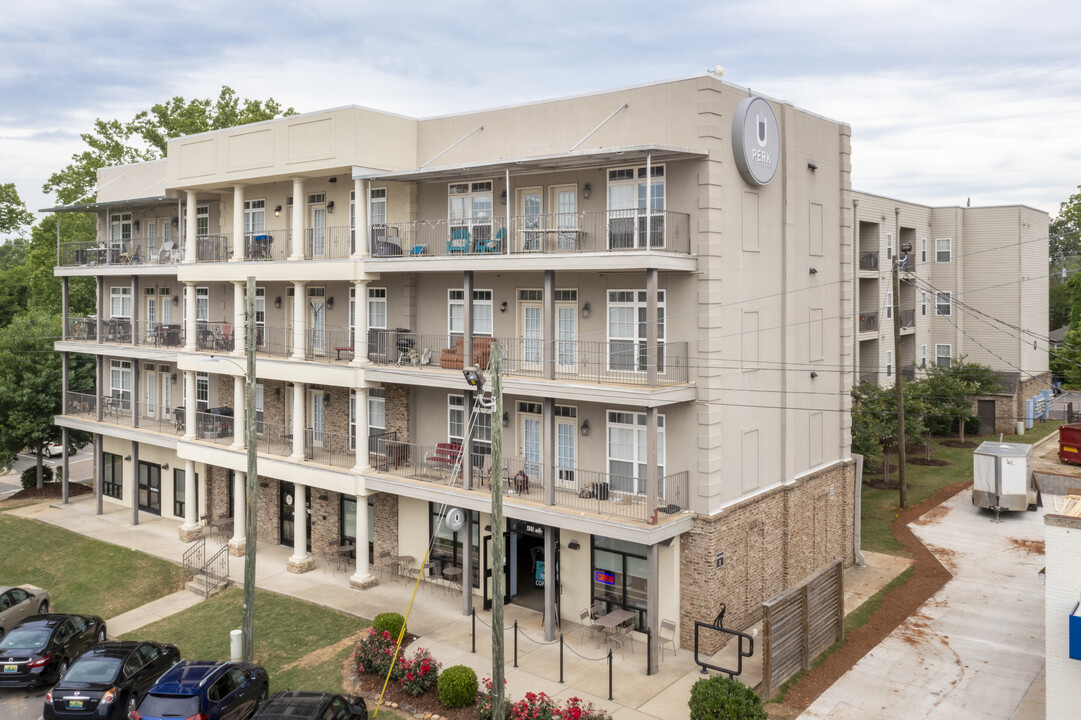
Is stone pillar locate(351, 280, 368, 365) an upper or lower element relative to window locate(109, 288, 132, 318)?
lower

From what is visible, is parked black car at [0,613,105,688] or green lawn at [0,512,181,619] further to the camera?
green lawn at [0,512,181,619]

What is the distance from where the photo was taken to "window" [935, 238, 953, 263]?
48219 millimetres

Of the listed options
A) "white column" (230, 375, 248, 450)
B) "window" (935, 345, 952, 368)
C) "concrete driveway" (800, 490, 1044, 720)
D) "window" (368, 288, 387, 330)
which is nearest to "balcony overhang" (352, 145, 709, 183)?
"window" (368, 288, 387, 330)

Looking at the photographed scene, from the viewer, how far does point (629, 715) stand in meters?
16.7

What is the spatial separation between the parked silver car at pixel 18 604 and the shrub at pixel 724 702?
1752 centimetres

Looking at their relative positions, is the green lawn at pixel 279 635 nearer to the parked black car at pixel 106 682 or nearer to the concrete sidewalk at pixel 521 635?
the concrete sidewalk at pixel 521 635

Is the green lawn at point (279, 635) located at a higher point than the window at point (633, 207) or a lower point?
lower

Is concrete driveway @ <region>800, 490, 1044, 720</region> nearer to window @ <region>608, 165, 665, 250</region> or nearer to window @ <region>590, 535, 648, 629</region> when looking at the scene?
window @ <region>590, 535, 648, 629</region>

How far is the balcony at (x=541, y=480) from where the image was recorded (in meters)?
20.1

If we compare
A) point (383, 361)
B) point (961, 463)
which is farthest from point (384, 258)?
point (961, 463)

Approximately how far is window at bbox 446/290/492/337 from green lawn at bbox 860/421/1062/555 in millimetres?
15175

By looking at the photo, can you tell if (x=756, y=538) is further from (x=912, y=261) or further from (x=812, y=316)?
(x=912, y=261)

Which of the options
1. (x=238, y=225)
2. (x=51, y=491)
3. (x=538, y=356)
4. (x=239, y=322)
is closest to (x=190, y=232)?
(x=238, y=225)

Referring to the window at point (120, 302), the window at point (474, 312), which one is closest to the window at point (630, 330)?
the window at point (474, 312)
